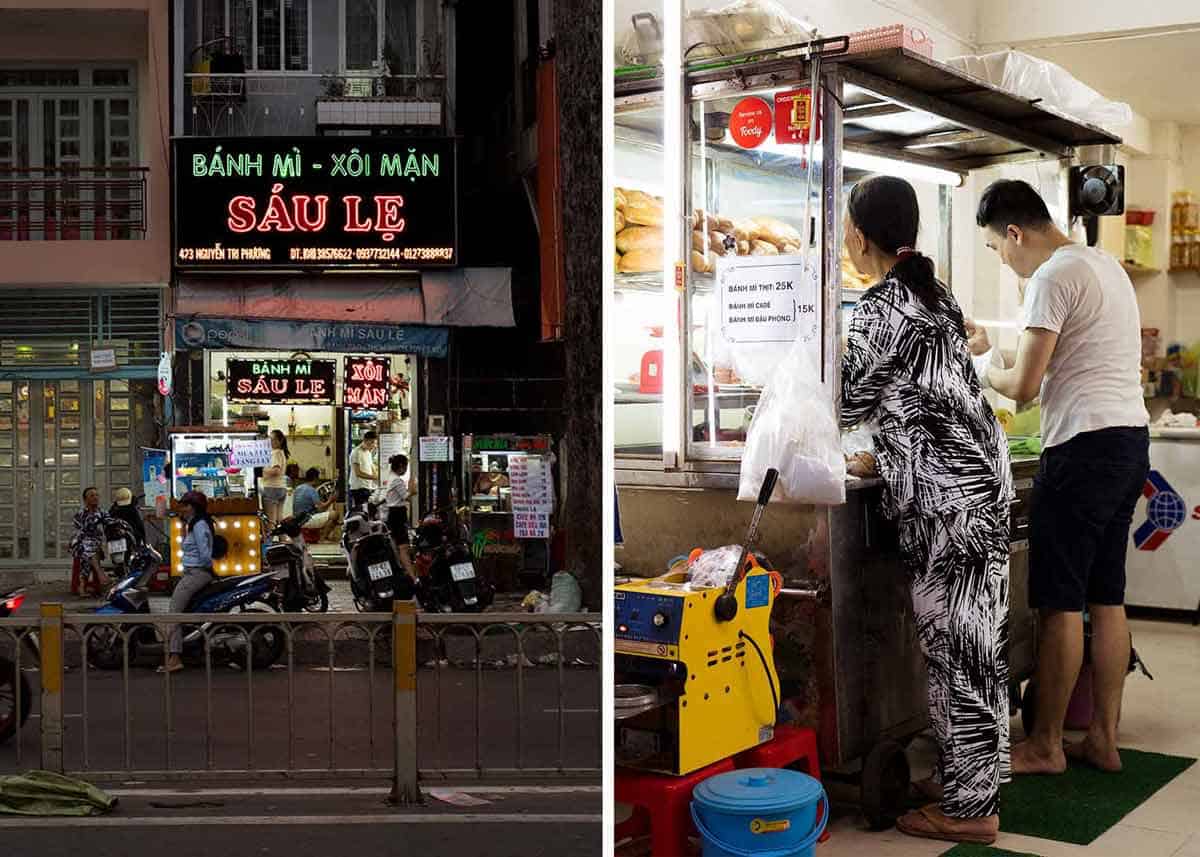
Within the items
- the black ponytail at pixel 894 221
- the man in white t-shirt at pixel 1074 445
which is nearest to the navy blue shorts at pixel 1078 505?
the man in white t-shirt at pixel 1074 445

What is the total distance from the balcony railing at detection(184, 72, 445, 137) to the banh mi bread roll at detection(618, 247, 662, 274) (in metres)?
1.04

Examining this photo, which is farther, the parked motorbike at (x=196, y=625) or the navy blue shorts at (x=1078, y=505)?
the navy blue shorts at (x=1078, y=505)

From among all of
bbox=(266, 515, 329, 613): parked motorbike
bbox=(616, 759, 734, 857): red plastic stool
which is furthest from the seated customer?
bbox=(616, 759, 734, 857): red plastic stool

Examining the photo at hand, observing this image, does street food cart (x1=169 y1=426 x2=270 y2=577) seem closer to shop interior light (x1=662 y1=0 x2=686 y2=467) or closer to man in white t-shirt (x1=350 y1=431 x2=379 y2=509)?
man in white t-shirt (x1=350 y1=431 x2=379 y2=509)

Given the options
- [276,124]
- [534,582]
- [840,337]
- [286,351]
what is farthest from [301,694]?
[840,337]

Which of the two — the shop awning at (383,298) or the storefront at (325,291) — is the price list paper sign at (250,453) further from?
the shop awning at (383,298)

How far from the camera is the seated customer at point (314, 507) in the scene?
1631mm

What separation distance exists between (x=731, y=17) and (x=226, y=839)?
182cm

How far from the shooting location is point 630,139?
2.69 m

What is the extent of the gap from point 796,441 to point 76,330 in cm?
123

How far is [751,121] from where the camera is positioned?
2.55 meters

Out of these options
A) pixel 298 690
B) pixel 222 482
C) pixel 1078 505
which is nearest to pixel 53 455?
Result: pixel 222 482

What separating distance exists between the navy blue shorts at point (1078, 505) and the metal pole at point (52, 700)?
1.83 m

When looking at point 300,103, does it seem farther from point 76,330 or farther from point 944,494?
point 944,494
